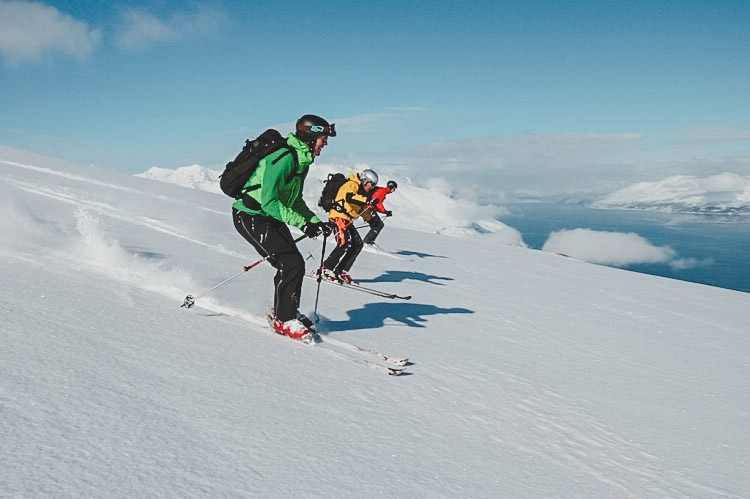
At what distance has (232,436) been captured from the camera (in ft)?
8.97

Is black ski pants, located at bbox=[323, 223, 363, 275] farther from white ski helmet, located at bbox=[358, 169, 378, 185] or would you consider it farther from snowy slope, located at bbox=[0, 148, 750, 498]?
white ski helmet, located at bbox=[358, 169, 378, 185]

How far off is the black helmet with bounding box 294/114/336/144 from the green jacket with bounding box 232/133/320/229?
0.11 metres

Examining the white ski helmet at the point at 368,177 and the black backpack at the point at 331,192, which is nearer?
the black backpack at the point at 331,192

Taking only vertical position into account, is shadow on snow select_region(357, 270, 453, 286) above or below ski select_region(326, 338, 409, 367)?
above

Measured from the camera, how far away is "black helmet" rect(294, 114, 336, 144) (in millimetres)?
5648

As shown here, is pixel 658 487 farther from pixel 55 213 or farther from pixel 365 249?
pixel 365 249

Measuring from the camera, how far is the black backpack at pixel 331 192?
33.1 ft

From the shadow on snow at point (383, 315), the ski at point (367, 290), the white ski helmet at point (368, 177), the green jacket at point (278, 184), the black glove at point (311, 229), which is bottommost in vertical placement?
the shadow on snow at point (383, 315)

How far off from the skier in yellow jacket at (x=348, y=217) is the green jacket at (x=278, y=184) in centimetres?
349

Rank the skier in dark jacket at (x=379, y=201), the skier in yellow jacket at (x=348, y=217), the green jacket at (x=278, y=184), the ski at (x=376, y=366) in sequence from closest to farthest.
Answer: the ski at (x=376, y=366), the green jacket at (x=278, y=184), the skier in yellow jacket at (x=348, y=217), the skier in dark jacket at (x=379, y=201)

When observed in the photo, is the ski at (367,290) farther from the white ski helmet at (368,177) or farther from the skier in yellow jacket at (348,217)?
the white ski helmet at (368,177)

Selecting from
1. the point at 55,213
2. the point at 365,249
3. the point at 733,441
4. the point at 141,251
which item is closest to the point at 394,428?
the point at 733,441

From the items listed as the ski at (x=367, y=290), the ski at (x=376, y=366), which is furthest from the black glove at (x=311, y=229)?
the ski at (x=367, y=290)

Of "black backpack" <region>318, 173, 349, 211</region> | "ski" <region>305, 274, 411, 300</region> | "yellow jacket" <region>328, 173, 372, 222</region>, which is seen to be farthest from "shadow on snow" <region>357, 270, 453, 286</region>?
"black backpack" <region>318, 173, 349, 211</region>
